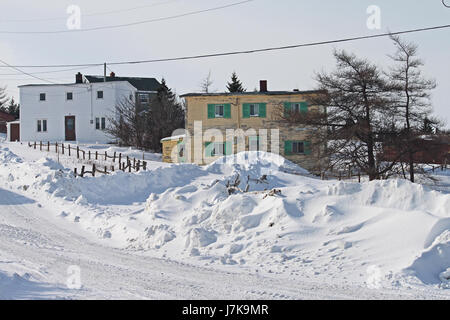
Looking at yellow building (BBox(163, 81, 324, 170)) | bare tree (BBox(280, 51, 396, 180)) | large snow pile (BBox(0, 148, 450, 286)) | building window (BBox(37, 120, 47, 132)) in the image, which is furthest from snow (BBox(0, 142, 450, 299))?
building window (BBox(37, 120, 47, 132))

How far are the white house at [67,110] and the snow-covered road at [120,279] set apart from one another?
133 feet

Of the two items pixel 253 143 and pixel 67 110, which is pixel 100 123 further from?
pixel 253 143

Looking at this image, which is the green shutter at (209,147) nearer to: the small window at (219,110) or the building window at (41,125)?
the small window at (219,110)

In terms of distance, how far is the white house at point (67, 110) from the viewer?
55.2 meters

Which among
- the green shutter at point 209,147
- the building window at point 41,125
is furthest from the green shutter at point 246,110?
the building window at point 41,125

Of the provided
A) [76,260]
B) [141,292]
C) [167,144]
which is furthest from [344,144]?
[141,292]

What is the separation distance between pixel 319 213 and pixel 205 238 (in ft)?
10.1

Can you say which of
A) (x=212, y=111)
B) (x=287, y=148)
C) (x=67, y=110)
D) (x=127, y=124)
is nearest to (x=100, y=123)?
(x=127, y=124)

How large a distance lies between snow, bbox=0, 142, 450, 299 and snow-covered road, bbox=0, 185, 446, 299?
37 mm

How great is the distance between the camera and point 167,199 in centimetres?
1981

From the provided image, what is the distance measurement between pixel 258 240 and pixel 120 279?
4.41m

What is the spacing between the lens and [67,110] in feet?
182

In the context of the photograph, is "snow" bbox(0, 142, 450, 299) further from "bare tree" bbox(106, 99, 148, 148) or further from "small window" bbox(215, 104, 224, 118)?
"bare tree" bbox(106, 99, 148, 148)

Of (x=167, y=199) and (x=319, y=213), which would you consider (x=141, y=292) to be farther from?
(x=167, y=199)
